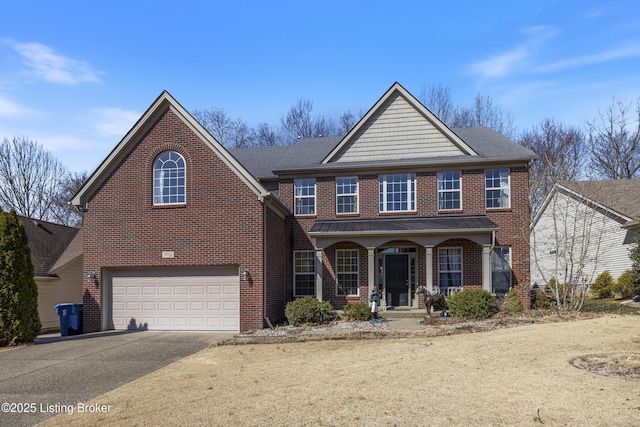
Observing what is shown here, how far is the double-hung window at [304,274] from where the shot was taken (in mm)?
20514

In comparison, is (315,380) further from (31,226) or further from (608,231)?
(608,231)

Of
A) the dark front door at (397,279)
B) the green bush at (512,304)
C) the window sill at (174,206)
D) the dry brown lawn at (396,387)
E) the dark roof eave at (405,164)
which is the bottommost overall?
the dry brown lawn at (396,387)

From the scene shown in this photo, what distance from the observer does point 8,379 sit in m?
10.4

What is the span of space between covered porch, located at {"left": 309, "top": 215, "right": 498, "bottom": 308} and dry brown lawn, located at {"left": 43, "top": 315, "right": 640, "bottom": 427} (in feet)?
20.1

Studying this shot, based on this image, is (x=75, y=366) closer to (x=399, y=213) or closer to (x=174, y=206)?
(x=174, y=206)

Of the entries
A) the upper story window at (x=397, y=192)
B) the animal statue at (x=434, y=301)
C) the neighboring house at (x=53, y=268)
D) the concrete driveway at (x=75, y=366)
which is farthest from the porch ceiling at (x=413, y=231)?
the neighboring house at (x=53, y=268)

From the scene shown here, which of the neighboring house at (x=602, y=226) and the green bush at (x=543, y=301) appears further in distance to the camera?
the neighboring house at (x=602, y=226)

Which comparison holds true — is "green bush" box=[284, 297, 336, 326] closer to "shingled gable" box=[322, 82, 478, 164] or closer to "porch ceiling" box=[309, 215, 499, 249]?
"porch ceiling" box=[309, 215, 499, 249]

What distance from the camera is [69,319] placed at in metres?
17.4

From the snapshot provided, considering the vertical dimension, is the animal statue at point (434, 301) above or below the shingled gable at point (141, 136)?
below

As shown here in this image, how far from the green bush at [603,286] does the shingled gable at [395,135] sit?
34.1 feet

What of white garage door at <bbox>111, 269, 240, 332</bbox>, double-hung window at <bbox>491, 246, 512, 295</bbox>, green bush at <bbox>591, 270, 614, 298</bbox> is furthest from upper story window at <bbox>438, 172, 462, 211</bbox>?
green bush at <bbox>591, 270, 614, 298</bbox>

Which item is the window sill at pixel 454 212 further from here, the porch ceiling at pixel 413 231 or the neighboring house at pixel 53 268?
the neighboring house at pixel 53 268

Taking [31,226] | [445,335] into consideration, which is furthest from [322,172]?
[31,226]
